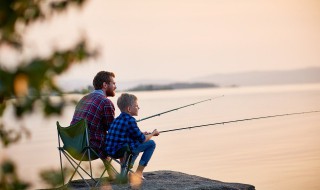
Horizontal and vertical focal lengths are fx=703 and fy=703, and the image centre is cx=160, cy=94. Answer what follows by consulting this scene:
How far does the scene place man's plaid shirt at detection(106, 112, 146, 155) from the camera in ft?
18.3

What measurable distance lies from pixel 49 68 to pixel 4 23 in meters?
0.18

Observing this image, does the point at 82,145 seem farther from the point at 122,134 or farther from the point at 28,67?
the point at 28,67

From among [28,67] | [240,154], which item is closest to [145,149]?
[28,67]

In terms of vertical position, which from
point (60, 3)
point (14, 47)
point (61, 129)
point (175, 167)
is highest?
point (60, 3)

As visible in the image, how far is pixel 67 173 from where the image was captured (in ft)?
6.52

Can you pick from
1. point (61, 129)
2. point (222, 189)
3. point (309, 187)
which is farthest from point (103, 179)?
point (309, 187)

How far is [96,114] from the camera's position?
5812mm

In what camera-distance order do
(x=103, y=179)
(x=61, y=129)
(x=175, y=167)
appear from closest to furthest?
(x=61, y=129) < (x=103, y=179) < (x=175, y=167)

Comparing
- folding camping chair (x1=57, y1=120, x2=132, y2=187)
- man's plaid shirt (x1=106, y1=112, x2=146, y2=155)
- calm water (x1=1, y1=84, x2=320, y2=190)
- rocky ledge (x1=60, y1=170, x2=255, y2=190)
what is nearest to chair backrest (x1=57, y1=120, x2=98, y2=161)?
folding camping chair (x1=57, y1=120, x2=132, y2=187)

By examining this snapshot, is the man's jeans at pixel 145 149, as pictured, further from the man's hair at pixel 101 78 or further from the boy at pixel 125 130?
the man's hair at pixel 101 78

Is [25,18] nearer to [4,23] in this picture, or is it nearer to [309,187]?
[4,23]

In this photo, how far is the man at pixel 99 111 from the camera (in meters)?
5.79

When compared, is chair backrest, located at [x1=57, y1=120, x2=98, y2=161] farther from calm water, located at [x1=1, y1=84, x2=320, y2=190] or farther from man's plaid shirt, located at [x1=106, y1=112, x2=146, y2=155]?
calm water, located at [x1=1, y1=84, x2=320, y2=190]

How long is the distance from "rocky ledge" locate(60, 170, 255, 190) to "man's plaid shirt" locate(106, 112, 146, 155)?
32 cm
